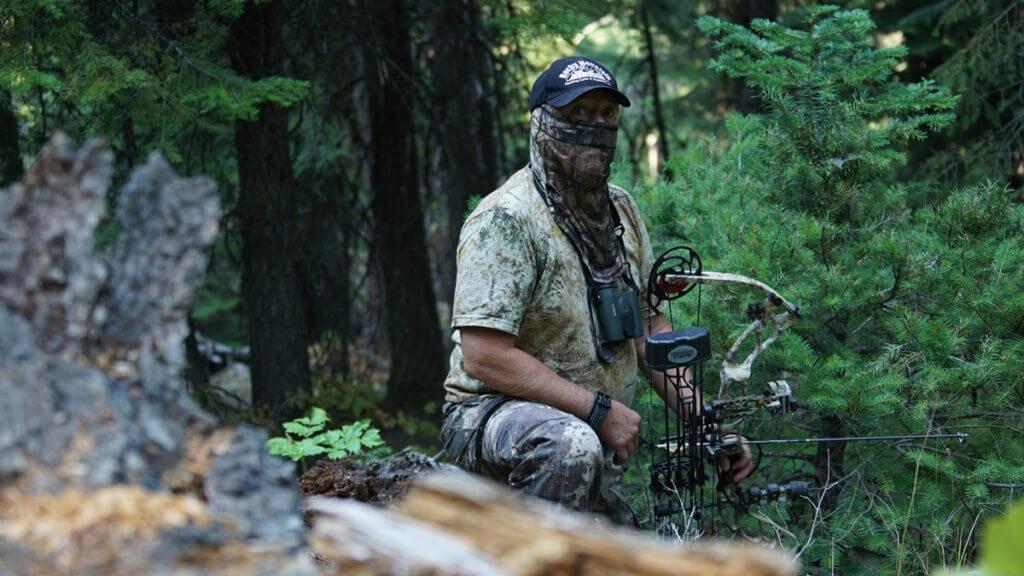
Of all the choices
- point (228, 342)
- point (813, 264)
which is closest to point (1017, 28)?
point (813, 264)

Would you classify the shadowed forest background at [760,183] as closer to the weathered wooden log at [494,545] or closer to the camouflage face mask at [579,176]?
the camouflage face mask at [579,176]

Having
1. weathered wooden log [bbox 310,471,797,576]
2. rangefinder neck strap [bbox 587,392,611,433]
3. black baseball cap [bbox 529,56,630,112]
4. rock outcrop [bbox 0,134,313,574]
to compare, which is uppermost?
black baseball cap [bbox 529,56,630,112]

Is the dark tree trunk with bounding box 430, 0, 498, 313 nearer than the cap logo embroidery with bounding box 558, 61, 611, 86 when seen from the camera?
No

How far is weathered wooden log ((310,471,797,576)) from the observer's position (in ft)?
5.17

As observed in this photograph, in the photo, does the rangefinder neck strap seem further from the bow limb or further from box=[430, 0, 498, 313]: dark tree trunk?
box=[430, 0, 498, 313]: dark tree trunk

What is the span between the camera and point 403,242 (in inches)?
390

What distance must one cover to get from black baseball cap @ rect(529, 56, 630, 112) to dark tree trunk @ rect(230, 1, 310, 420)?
12.1ft

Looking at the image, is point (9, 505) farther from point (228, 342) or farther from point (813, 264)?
point (228, 342)

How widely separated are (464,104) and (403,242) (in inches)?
73.6

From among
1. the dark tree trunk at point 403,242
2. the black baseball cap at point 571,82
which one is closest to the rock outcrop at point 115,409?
the black baseball cap at point 571,82

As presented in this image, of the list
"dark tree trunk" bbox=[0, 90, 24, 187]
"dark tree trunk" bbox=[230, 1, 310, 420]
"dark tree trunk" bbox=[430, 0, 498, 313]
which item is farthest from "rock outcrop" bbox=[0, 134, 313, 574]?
"dark tree trunk" bbox=[430, 0, 498, 313]

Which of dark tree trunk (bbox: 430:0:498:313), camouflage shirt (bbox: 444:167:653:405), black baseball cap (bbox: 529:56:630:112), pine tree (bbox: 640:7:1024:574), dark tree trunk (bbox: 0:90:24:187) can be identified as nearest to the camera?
camouflage shirt (bbox: 444:167:653:405)

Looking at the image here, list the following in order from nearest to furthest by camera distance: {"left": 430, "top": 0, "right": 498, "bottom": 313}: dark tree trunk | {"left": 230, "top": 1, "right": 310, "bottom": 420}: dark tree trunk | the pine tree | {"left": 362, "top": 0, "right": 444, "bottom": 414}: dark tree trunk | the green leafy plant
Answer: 1. the pine tree
2. the green leafy plant
3. {"left": 230, "top": 1, "right": 310, "bottom": 420}: dark tree trunk
4. {"left": 430, "top": 0, "right": 498, "bottom": 313}: dark tree trunk
5. {"left": 362, "top": 0, "right": 444, "bottom": 414}: dark tree trunk

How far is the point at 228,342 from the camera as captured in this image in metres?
13.1
